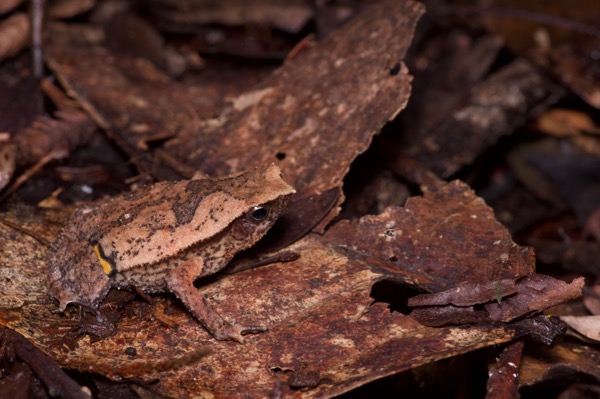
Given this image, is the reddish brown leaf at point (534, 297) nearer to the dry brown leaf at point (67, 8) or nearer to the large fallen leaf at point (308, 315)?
the large fallen leaf at point (308, 315)

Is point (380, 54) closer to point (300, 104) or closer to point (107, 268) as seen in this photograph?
point (300, 104)

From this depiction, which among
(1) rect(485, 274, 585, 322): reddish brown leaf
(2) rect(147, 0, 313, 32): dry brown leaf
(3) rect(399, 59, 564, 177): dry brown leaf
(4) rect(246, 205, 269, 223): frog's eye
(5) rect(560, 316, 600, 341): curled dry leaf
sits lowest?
(5) rect(560, 316, 600, 341): curled dry leaf

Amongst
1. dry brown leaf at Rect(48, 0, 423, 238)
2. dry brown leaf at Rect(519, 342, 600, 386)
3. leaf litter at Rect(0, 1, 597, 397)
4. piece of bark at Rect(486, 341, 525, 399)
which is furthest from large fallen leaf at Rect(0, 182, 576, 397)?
dry brown leaf at Rect(48, 0, 423, 238)

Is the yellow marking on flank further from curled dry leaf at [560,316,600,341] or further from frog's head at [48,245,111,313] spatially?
curled dry leaf at [560,316,600,341]

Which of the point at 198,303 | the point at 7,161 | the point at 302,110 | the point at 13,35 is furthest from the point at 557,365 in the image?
the point at 13,35

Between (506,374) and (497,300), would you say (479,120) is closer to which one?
(497,300)

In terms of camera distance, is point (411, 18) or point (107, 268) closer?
point (107, 268)

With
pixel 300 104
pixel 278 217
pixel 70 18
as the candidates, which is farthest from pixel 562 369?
pixel 70 18
